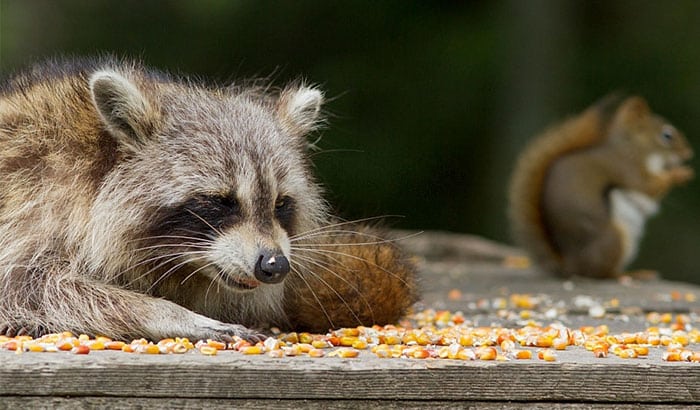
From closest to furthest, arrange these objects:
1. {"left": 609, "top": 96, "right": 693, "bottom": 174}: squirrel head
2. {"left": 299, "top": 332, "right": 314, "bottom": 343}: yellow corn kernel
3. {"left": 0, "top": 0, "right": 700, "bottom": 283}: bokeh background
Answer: {"left": 299, "top": 332, "right": 314, "bottom": 343}: yellow corn kernel
{"left": 609, "top": 96, "right": 693, "bottom": 174}: squirrel head
{"left": 0, "top": 0, "right": 700, "bottom": 283}: bokeh background

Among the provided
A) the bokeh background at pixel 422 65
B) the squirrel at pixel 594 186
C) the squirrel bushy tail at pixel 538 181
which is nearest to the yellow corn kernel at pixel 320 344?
the squirrel at pixel 594 186

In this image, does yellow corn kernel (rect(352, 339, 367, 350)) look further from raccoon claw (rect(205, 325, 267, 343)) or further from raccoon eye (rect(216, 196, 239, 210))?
raccoon eye (rect(216, 196, 239, 210))

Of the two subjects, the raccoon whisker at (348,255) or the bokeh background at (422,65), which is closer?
the raccoon whisker at (348,255)

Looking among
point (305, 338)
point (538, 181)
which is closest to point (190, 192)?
point (305, 338)

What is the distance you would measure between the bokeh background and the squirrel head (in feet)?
12.0

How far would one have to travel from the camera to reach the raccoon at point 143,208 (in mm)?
3551

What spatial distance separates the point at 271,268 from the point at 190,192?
16.4 inches

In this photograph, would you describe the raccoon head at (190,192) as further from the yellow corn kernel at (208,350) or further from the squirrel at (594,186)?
the squirrel at (594,186)

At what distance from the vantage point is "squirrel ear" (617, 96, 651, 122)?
816 centimetres

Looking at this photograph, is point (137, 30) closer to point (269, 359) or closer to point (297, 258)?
point (297, 258)

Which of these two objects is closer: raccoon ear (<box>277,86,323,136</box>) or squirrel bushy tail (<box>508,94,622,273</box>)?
raccoon ear (<box>277,86,323,136</box>)

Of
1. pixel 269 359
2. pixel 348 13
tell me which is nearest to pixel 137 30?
pixel 348 13

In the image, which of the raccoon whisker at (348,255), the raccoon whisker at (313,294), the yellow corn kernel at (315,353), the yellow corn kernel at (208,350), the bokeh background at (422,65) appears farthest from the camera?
the bokeh background at (422,65)

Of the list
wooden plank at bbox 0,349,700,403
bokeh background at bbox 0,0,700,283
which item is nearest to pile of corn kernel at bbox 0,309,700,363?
wooden plank at bbox 0,349,700,403
